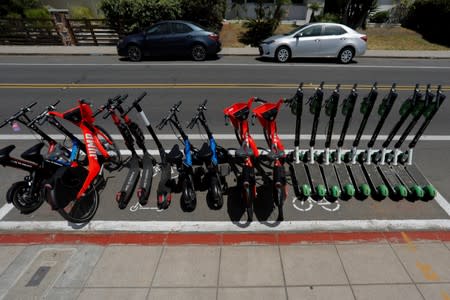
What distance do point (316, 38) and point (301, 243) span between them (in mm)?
11152

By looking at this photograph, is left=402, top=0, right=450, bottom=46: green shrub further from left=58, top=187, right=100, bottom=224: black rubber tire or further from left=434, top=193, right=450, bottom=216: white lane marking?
left=58, top=187, right=100, bottom=224: black rubber tire

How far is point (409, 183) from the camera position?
4.13m

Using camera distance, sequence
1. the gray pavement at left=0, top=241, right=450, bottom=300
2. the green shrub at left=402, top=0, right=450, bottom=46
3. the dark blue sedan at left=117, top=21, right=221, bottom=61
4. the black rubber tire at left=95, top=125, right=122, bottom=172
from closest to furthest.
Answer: the gray pavement at left=0, top=241, right=450, bottom=300, the black rubber tire at left=95, top=125, right=122, bottom=172, the dark blue sedan at left=117, top=21, right=221, bottom=61, the green shrub at left=402, top=0, right=450, bottom=46

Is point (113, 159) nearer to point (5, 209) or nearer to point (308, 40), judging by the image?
point (5, 209)

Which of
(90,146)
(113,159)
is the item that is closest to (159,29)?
(113,159)

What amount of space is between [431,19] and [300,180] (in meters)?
20.7

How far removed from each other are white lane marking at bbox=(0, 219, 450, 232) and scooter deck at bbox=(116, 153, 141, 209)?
373 mm

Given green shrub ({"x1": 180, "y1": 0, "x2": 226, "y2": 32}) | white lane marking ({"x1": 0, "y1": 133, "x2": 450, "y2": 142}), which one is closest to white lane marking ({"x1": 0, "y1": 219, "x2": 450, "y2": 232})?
white lane marking ({"x1": 0, "y1": 133, "x2": 450, "y2": 142})

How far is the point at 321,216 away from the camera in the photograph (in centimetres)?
376

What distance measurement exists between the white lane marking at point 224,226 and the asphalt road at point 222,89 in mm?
115

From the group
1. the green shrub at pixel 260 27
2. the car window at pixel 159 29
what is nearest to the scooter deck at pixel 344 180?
the car window at pixel 159 29

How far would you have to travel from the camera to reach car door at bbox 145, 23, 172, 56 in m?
12.8

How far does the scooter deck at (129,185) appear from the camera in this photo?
3.99 m

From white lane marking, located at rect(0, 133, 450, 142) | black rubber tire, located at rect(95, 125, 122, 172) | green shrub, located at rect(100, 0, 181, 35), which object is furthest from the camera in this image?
green shrub, located at rect(100, 0, 181, 35)
